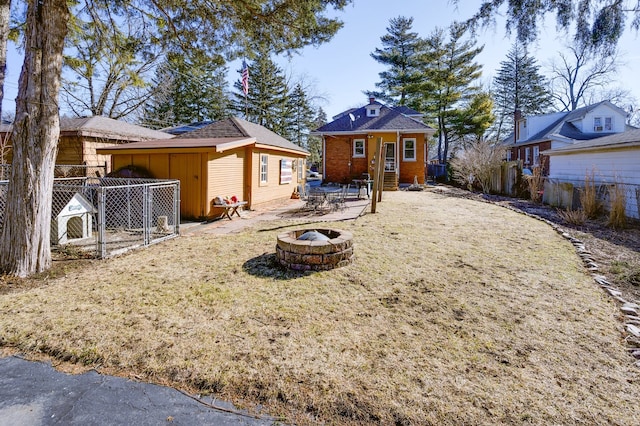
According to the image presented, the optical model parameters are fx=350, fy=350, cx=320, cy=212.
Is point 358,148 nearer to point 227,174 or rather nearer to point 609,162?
point 609,162

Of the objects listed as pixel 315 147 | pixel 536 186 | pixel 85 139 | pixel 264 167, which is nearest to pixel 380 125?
pixel 536 186

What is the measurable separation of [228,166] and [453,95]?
26536 millimetres

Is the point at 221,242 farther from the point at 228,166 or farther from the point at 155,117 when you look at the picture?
the point at 155,117

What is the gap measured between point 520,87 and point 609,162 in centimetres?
3141

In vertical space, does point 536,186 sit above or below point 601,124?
below

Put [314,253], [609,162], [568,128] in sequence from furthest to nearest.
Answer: [568,128] → [609,162] → [314,253]

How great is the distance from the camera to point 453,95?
30875mm

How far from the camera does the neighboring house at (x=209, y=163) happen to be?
9625 millimetres

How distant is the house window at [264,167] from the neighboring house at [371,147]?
9.05 m

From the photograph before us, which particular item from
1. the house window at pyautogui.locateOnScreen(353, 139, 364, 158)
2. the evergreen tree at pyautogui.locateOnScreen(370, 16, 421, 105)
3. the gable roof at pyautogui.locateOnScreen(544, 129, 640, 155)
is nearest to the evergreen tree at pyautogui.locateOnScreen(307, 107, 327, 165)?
the evergreen tree at pyautogui.locateOnScreen(370, 16, 421, 105)

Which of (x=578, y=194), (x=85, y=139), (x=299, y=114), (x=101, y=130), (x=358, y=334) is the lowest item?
(x=358, y=334)

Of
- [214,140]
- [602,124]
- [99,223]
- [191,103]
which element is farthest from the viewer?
[191,103]

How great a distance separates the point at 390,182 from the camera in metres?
19.7

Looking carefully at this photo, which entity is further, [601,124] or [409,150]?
[601,124]
